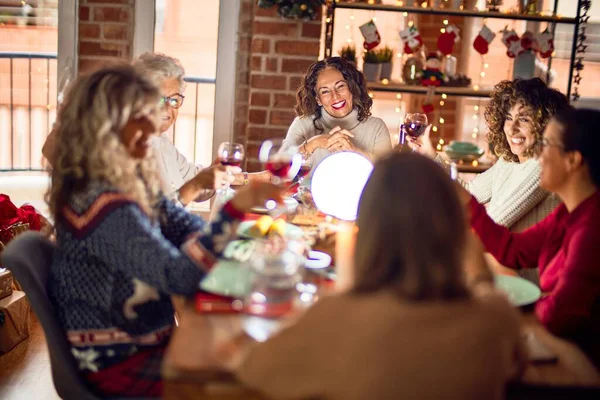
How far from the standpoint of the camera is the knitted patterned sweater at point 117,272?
165 centimetres

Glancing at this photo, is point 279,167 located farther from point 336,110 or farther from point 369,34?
point 369,34

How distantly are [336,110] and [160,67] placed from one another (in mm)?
883

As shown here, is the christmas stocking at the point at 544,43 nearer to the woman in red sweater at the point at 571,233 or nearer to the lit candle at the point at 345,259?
the woman in red sweater at the point at 571,233

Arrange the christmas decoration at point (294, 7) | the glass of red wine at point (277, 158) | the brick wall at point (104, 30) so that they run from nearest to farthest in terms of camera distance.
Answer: the glass of red wine at point (277, 158) → the christmas decoration at point (294, 7) → the brick wall at point (104, 30)

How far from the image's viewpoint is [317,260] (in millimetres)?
2008

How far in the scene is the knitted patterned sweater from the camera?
1654mm

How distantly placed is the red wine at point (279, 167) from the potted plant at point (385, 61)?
241 cm

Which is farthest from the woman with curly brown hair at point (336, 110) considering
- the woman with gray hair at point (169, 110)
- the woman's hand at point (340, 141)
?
the woman with gray hair at point (169, 110)

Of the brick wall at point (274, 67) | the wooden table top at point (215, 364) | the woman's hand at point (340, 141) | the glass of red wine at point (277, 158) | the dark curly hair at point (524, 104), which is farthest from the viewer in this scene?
the brick wall at point (274, 67)

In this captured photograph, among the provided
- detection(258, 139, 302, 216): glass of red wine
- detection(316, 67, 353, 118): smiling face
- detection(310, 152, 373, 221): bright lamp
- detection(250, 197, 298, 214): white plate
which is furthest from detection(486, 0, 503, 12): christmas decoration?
detection(258, 139, 302, 216): glass of red wine

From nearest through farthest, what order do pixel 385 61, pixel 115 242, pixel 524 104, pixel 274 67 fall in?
pixel 115 242, pixel 524 104, pixel 274 67, pixel 385 61

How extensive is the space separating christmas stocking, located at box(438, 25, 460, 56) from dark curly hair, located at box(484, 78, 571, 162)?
5.20ft

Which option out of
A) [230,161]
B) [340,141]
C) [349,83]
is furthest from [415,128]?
[349,83]

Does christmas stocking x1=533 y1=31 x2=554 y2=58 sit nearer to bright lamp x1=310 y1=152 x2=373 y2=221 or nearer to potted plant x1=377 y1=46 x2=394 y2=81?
potted plant x1=377 y1=46 x2=394 y2=81
